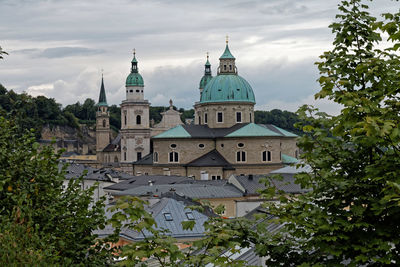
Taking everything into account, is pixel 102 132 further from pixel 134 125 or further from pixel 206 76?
pixel 134 125

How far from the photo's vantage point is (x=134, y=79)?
10044 centimetres

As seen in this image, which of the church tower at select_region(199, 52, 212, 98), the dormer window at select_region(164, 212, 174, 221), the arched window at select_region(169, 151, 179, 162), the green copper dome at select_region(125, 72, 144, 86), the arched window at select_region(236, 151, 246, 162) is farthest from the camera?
the church tower at select_region(199, 52, 212, 98)

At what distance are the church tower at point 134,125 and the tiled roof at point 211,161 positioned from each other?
24394 millimetres

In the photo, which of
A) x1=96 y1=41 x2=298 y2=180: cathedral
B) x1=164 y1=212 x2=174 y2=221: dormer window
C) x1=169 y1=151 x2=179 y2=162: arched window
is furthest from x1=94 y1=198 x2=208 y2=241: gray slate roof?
x1=169 y1=151 x2=179 y2=162: arched window

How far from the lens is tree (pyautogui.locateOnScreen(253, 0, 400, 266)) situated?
7645 mm

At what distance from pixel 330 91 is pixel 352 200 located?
143 centimetres

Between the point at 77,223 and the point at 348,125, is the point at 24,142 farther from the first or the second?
the point at 348,125

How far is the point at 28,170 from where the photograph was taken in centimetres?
1077

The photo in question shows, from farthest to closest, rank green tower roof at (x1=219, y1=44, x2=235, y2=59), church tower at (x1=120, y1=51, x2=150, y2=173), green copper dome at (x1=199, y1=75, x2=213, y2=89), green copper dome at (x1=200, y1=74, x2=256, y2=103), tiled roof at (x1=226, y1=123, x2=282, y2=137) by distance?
green copper dome at (x1=199, y1=75, x2=213, y2=89) → church tower at (x1=120, y1=51, x2=150, y2=173) → green tower roof at (x1=219, y1=44, x2=235, y2=59) → green copper dome at (x1=200, y1=74, x2=256, y2=103) → tiled roof at (x1=226, y1=123, x2=282, y2=137)

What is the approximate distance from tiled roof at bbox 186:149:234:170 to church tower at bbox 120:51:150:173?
24.4 metres

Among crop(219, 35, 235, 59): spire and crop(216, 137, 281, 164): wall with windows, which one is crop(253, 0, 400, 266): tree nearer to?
crop(216, 137, 281, 164): wall with windows

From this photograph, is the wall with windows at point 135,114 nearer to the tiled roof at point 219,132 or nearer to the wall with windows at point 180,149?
the tiled roof at point 219,132

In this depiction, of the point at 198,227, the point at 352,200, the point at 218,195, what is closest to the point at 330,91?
the point at 352,200

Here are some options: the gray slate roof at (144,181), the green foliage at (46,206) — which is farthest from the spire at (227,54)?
the green foliage at (46,206)
